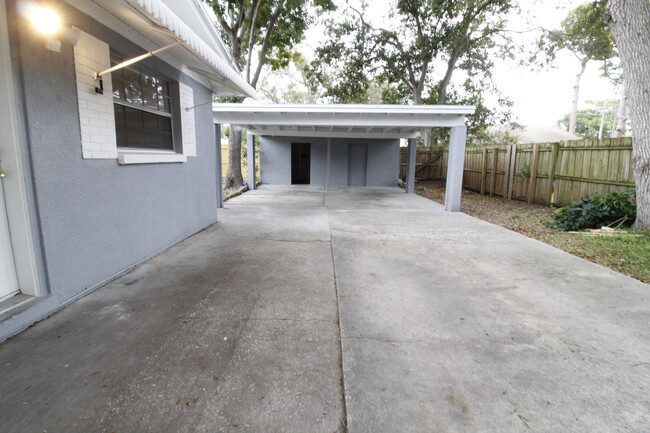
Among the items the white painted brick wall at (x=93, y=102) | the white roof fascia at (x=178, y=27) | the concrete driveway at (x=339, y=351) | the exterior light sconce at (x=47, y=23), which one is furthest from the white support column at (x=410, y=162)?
the exterior light sconce at (x=47, y=23)

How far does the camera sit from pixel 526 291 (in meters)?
3.44

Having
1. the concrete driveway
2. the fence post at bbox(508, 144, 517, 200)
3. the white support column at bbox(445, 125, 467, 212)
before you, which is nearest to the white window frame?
the concrete driveway

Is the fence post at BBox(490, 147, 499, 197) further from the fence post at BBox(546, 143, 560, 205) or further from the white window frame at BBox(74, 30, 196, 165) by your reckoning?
the white window frame at BBox(74, 30, 196, 165)

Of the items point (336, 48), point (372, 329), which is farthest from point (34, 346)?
point (336, 48)

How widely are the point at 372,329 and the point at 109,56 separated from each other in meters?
3.89

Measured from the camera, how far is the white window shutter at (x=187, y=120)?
5031 mm

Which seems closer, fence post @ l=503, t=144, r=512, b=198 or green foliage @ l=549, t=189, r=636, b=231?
green foliage @ l=549, t=189, r=636, b=231

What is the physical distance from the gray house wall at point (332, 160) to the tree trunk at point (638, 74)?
31.0 feet

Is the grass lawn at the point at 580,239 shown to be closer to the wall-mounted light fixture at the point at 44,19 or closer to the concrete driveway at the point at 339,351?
the concrete driveway at the point at 339,351

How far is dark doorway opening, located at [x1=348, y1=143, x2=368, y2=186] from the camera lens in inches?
613

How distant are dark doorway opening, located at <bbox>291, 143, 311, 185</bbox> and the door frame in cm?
1483

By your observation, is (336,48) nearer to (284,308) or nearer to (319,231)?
(319,231)

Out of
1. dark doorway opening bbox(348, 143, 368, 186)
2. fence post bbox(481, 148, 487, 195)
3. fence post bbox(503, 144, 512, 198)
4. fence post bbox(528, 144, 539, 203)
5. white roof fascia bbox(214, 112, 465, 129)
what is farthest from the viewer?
dark doorway opening bbox(348, 143, 368, 186)

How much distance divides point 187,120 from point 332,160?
10.7 metres
